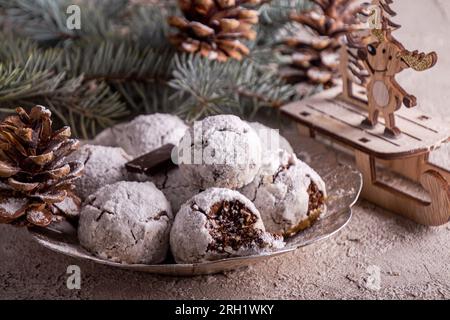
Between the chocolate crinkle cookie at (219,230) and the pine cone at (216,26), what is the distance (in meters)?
0.41

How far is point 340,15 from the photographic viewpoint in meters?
1.34

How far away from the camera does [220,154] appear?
Result: 38.5 inches

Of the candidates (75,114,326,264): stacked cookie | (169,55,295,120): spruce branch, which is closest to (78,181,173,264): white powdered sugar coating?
(75,114,326,264): stacked cookie

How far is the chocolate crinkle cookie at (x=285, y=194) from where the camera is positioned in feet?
3.28

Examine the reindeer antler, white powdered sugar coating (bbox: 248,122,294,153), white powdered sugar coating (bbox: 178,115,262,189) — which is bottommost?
white powdered sugar coating (bbox: 248,122,294,153)

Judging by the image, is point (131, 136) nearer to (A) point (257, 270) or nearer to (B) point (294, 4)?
(A) point (257, 270)

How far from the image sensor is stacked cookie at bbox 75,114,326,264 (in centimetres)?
92

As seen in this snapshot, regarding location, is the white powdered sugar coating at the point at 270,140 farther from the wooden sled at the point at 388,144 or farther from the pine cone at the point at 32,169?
the pine cone at the point at 32,169

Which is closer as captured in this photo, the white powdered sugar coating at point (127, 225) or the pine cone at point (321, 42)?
the white powdered sugar coating at point (127, 225)

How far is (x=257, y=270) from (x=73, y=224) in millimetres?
275

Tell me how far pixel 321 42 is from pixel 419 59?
0.35 meters

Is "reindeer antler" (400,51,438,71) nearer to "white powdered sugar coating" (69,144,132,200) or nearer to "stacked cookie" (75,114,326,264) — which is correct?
"stacked cookie" (75,114,326,264)

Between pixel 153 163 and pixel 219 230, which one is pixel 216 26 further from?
pixel 219 230

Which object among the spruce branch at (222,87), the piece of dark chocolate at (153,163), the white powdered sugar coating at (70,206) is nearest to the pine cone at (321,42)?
the spruce branch at (222,87)
